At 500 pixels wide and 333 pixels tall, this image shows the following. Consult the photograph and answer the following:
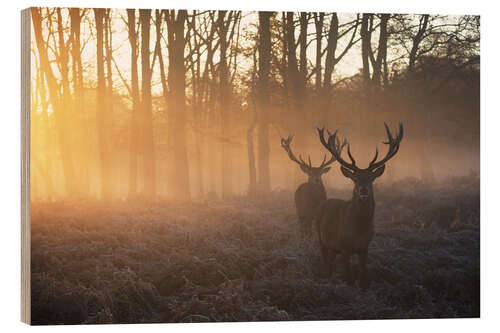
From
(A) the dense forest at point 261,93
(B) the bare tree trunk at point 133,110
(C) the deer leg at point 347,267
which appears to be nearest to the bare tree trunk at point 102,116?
(A) the dense forest at point 261,93

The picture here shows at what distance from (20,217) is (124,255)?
48.6 inches

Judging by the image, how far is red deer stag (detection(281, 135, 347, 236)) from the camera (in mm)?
8445

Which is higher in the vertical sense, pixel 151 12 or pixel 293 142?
pixel 151 12

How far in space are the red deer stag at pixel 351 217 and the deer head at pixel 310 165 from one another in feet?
0.97

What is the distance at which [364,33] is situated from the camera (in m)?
8.64

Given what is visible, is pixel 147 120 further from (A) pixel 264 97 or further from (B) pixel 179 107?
(A) pixel 264 97

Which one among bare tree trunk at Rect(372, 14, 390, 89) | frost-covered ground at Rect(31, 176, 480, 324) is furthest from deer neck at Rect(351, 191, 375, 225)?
bare tree trunk at Rect(372, 14, 390, 89)

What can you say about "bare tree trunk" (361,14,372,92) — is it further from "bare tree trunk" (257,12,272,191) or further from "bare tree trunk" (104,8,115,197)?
"bare tree trunk" (104,8,115,197)

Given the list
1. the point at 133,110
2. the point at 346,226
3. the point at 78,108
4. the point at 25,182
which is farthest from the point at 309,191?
the point at 25,182

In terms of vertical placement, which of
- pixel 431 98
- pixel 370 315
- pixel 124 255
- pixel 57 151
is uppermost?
pixel 431 98

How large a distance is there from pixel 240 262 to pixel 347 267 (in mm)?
1263
